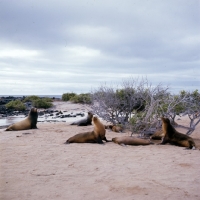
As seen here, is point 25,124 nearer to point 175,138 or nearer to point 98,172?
point 175,138

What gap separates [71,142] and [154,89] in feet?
10.8

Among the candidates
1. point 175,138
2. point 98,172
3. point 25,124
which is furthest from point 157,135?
point 25,124

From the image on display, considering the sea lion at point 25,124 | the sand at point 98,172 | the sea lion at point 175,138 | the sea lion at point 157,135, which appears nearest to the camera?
the sand at point 98,172

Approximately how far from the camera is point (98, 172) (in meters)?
4.64

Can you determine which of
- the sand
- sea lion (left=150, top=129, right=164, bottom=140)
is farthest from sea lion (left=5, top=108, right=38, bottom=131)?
sea lion (left=150, top=129, right=164, bottom=140)

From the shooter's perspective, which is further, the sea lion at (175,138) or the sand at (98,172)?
the sea lion at (175,138)

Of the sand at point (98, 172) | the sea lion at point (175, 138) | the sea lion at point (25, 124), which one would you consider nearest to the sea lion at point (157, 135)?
the sea lion at point (175, 138)

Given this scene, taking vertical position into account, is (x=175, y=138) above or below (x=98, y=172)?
above

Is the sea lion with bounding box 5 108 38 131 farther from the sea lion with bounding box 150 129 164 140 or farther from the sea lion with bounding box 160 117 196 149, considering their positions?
the sea lion with bounding box 160 117 196 149

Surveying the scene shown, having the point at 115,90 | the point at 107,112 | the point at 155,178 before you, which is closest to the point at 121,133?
the point at 107,112

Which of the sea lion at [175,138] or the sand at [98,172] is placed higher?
the sea lion at [175,138]

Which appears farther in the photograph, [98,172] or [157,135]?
[157,135]

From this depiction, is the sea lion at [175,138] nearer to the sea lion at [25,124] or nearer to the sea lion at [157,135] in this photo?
the sea lion at [157,135]

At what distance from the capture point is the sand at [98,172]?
3642 mm
